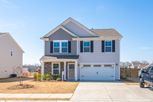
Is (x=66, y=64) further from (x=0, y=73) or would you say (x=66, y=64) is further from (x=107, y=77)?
(x=0, y=73)

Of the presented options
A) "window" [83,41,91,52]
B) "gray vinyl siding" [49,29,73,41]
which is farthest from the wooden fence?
"gray vinyl siding" [49,29,73,41]

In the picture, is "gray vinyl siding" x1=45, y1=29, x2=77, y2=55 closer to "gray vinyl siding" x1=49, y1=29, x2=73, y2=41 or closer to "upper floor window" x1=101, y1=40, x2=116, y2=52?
"gray vinyl siding" x1=49, y1=29, x2=73, y2=41

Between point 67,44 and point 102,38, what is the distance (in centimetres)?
466

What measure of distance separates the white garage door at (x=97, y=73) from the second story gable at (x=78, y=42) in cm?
234

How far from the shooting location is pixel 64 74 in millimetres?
40031

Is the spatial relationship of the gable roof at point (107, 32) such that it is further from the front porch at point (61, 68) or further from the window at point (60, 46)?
the front porch at point (61, 68)

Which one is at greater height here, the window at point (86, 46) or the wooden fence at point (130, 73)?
the window at point (86, 46)

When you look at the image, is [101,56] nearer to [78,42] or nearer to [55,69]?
[78,42]

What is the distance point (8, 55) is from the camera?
48.3 meters

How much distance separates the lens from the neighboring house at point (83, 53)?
132 ft

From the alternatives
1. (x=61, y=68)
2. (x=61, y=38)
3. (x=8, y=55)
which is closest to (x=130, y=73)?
(x=61, y=68)

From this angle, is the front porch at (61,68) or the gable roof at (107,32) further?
the gable roof at (107,32)

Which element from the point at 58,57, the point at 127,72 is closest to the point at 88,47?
the point at 58,57

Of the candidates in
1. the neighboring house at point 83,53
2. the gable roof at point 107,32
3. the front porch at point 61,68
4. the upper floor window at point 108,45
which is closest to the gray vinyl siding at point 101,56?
the neighboring house at point 83,53
